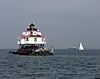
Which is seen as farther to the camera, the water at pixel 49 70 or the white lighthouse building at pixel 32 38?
the white lighthouse building at pixel 32 38

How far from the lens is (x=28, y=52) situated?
473 ft

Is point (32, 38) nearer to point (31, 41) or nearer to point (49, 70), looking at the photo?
point (31, 41)

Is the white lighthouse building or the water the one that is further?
the white lighthouse building

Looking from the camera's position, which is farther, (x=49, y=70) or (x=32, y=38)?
(x=32, y=38)

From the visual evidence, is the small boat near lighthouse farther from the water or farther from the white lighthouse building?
the water

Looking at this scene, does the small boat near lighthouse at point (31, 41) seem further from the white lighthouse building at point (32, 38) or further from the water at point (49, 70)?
the water at point (49, 70)

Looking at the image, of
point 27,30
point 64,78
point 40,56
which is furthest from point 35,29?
point 64,78

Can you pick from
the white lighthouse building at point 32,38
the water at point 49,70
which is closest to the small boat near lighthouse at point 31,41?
the white lighthouse building at point 32,38

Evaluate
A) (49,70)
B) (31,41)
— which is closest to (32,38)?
(31,41)

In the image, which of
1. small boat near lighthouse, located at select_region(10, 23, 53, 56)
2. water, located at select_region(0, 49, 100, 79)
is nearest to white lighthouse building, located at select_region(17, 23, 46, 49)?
small boat near lighthouse, located at select_region(10, 23, 53, 56)

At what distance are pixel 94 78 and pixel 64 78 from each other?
3.75m

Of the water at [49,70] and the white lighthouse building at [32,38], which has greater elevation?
the white lighthouse building at [32,38]

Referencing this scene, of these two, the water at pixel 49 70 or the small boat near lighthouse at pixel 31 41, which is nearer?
the water at pixel 49 70

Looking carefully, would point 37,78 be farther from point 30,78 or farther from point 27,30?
point 27,30
